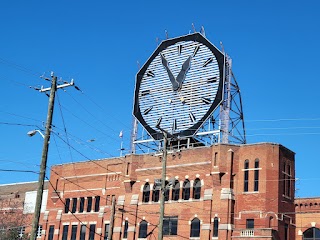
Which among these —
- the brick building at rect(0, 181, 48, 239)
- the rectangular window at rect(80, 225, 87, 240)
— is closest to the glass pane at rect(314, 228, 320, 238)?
the rectangular window at rect(80, 225, 87, 240)

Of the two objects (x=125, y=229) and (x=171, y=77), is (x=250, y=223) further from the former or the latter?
(x=171, y=77)

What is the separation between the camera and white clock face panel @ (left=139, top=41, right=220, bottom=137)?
201ft

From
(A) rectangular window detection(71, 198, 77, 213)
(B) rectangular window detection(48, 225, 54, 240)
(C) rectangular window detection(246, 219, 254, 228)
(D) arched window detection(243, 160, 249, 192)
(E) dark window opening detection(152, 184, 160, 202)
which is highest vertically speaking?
(D) arched window detection(243, 160, 249, 192)

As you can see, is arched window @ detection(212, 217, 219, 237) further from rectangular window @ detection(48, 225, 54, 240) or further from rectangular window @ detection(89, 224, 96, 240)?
rectangular window @ detection(48, 225, 54, 240)

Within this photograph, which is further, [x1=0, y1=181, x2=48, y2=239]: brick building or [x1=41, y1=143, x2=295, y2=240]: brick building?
[x1=0, y1=181, x2=48, y2=239]: brick building

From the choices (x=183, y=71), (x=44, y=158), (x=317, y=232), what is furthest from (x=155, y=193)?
(x=44, y=158)

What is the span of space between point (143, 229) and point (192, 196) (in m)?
6.91

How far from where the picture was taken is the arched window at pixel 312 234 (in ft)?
179

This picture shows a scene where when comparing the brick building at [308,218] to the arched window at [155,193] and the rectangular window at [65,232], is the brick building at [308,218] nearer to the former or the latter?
the arched window at [155,193]

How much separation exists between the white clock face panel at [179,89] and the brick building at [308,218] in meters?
13.5

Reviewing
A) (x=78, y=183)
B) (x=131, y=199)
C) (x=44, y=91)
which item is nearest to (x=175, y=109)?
(x=131, y=199)

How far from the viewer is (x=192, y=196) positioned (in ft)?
189

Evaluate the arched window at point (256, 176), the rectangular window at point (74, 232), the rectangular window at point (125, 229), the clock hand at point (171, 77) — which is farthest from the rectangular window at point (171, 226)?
the clock hand at point (171, 77)

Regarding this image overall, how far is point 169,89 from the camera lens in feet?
211
